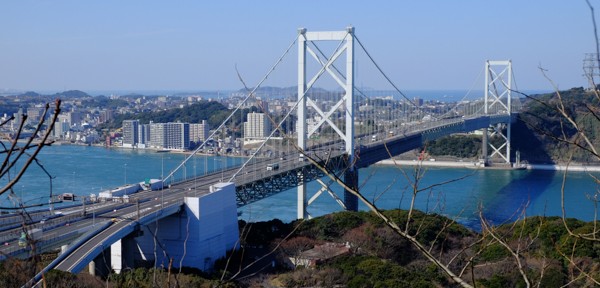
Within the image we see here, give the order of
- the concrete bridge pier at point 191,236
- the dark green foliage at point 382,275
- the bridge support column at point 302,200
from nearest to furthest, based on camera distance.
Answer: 1. the dark green foliage at point 382,275
2. the concrete bridge pier at point 191,236
3. the bridge support column at point 302,200

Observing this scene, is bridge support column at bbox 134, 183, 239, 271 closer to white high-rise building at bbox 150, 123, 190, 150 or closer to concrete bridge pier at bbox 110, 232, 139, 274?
concrete bridge pier at bbox 110, 232, 139, 274

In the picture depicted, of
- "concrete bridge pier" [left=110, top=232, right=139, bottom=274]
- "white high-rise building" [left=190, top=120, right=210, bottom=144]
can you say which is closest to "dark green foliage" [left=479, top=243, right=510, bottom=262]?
"concrete bridge pier" [left=110, top=232, right=139, bottom=274]

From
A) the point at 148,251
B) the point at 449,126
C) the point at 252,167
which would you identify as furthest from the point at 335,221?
the point at 449,126

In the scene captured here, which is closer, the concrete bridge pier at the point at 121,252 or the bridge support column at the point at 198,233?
the concrete bridge pier at the point at 121,252

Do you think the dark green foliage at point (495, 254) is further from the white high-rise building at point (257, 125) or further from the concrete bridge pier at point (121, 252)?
the white high-rise building at point (257, 125)

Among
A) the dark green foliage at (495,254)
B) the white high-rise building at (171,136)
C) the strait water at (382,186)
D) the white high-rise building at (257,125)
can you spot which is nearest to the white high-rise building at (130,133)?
the white high-rise building at (171,136)

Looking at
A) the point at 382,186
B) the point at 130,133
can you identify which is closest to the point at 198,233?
the point at 382,186
